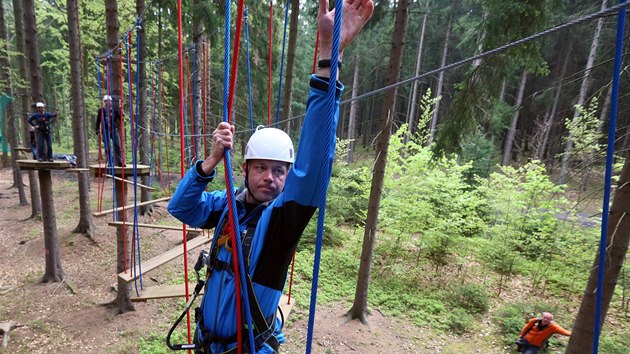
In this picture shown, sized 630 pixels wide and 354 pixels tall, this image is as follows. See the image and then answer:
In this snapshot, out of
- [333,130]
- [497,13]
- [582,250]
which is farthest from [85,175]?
[582,250]

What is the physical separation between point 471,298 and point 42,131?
323 inches

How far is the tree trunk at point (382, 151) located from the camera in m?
4.14

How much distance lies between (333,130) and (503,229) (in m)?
7.30

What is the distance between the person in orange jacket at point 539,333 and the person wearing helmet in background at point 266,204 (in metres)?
4.81

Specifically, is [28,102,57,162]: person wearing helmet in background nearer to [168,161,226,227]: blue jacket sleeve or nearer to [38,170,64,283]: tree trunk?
[38,170,64,283]: tree trunk

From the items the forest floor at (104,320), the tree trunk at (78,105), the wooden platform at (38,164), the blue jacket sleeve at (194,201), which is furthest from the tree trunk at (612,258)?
the tree trunk at (78,105)

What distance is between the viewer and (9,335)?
415 cm

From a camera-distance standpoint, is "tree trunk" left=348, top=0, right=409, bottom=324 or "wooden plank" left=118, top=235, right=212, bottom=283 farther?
"tree trunk" left=348, top=0, right=409, bottom=324

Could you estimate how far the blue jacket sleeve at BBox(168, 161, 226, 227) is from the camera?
1301 mm

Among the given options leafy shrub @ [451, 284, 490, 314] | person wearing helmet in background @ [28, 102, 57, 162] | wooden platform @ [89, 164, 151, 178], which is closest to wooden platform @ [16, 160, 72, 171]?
person wearing helmet in background @ [28, 102, 57, 162]

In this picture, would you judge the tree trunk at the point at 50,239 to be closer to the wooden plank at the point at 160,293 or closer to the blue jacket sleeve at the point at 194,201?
the wooden plank at the point at 160,293

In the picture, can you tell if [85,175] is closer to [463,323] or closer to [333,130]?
[333,130]

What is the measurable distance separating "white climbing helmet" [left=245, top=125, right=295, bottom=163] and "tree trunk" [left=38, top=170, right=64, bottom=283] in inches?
226

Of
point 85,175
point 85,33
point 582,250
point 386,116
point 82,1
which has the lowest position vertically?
point 582,250
